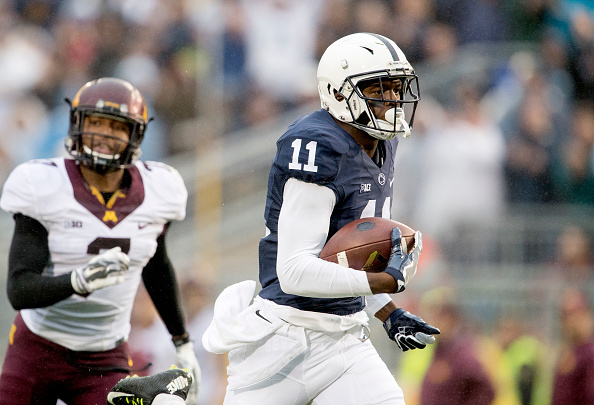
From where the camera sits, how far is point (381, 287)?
2988 mm

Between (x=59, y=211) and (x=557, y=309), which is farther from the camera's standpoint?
(x=557, y=309)

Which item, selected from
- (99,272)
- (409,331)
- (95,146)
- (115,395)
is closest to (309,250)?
(409,331)

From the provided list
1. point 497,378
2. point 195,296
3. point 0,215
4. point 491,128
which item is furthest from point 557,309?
point 0,215

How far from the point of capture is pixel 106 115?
12.8ft

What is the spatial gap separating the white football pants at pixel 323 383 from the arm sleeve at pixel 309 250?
27 cm

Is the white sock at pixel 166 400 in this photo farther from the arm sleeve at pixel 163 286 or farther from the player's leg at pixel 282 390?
the arm sleeve at pixel 163 286

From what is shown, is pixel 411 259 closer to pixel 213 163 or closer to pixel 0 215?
pixel 213 163

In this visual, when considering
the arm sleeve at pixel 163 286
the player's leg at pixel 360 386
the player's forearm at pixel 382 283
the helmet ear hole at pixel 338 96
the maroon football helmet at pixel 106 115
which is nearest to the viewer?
the player's forearm at pixel 382 283

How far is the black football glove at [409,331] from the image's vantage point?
3.28 metres

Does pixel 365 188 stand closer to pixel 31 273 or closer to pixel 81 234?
pixel 81 234

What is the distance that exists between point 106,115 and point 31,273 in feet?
2.49

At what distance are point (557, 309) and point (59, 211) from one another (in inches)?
165

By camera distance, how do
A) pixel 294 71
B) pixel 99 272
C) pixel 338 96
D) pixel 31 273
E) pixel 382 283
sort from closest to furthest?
pixel 382 283 → pixel 338 96 → pixel 99 272 → pixel 31 273 → pixel 294 71

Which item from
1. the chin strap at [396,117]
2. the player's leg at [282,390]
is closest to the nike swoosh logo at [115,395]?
the player's leg at [282,390]
